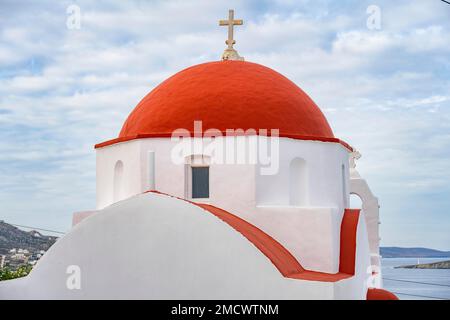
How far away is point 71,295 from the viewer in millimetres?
8047

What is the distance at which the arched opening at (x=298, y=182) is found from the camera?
9.84 meters

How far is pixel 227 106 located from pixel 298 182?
1.76m

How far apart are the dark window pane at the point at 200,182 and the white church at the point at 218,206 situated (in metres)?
0.02

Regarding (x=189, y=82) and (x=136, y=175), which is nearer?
(x=136, y=175)

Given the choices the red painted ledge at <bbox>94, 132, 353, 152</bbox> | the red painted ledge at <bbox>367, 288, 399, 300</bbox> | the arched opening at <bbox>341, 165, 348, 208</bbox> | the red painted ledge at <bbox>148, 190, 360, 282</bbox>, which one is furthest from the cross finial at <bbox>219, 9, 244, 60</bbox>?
the red painted ledge at <bbox>367, 288, 399, 300</bbox>

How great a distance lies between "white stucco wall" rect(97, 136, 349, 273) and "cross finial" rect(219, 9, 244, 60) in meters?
2.74

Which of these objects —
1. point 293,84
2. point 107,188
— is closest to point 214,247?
point 107,188

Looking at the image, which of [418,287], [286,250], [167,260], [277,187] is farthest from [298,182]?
[418,287]

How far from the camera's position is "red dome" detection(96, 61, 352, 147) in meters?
9.61

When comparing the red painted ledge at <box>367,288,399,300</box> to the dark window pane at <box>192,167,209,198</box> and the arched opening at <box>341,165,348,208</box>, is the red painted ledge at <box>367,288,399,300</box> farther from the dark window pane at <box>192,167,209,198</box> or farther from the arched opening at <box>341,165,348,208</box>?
the dark window pane at <box>192,167,209,198</box>

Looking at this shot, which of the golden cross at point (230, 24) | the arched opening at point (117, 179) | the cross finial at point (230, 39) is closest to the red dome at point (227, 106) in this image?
the arched opening at point (117, 179)

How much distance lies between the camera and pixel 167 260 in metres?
7.63

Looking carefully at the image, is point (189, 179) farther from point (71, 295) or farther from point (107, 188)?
point (71, 295)

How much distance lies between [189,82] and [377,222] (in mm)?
6524
